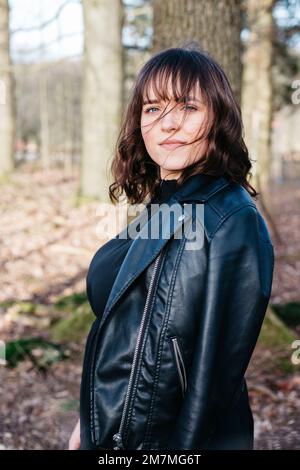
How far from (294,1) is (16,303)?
663 centimetres

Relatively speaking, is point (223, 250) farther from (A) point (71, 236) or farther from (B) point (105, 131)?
(B) point (105, 131)

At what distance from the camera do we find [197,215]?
1750 mm

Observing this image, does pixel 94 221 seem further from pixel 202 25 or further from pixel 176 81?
pixel 176 81

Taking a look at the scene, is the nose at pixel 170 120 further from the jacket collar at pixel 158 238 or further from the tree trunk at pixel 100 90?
the tree trunk at pixel 100 90

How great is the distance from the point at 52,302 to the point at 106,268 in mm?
4865

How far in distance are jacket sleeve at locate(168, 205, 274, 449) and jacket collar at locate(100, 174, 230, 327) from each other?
0.17m

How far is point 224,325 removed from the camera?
168cm

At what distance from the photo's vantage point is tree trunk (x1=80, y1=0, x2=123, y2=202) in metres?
10.9

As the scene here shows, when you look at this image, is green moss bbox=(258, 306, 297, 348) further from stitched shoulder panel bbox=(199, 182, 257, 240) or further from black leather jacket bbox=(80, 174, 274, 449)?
stitched shoulder panel bbox=(199, 182, 257, 240)

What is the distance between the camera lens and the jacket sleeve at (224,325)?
1.63m

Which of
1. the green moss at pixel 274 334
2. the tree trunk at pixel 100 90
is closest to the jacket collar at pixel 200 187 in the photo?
the green moss at pixel 274 334

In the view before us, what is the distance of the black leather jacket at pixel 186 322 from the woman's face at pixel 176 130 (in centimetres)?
18

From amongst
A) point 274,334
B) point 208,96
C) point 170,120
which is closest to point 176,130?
point 170,120

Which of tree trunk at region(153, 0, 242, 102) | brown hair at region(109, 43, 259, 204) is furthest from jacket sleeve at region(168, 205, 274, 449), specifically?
tree trunk at region(153, 0, 242, 102)
